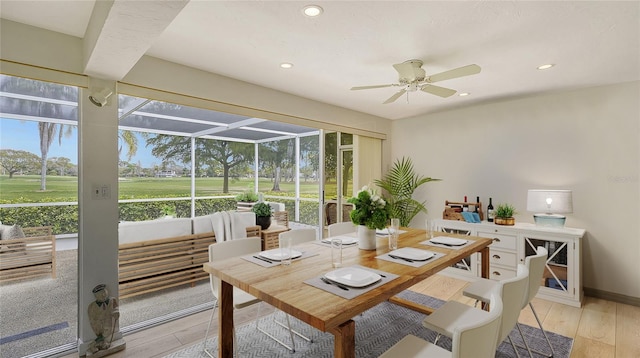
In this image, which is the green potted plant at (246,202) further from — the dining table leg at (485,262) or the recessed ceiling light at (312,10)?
the recessed ceiling light at (312,10)

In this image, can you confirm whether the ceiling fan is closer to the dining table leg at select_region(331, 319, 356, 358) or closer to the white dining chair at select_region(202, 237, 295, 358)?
Answer: the white dining chair at select_region(202, 237, 295, 358)

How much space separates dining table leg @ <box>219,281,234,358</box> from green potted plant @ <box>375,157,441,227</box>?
3.09m

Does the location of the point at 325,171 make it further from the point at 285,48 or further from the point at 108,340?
the point at 108,340

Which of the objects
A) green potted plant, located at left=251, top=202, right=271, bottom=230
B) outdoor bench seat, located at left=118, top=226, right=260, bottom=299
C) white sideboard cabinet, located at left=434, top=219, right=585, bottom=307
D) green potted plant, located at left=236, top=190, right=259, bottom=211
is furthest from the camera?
green potted plant, located at left=236, top=190, right=259, bottom=211

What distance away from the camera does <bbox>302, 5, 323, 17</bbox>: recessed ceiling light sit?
1.76m

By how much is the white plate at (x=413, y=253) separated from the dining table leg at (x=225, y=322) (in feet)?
3.59

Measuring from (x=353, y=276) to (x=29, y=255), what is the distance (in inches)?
102

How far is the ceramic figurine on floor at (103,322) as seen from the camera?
221cm

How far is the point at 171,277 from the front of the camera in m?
3.24

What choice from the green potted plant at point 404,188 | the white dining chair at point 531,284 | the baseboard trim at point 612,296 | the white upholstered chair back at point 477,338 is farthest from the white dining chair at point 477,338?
the green potted plant at point 404,188

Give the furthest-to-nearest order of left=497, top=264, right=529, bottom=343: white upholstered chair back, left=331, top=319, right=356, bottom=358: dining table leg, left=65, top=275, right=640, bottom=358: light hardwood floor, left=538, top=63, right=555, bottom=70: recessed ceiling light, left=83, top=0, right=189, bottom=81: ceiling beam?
left=538, top=63, right=555, bottom=70: recessed ceiling light < left=65, top=275, right=640, bottom=358: light hardwood floor < left=497, top=264, right=529, bottom=343: white upholstered chair back < left=83, top=0, right=189, bottom=81: ceiling beam < left=331, top=319, right=356, bottom=358: dining table leg

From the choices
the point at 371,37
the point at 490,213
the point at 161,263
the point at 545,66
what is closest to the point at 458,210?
the point at 490,213

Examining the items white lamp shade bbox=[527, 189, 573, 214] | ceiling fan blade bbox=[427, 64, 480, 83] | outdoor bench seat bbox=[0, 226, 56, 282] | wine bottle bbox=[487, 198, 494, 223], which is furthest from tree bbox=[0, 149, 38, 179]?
white lamp shade bbox=[527, 189, 573, 214]

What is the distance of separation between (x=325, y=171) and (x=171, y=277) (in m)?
2.91
